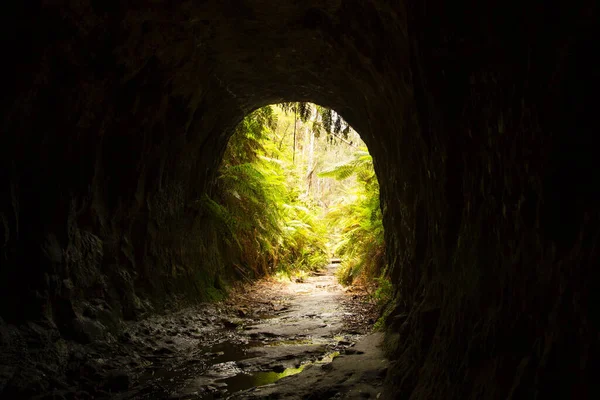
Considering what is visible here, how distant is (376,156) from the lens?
7.77 m

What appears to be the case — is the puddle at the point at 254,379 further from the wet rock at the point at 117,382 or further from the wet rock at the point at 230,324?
the wet rock at the point at 230,324

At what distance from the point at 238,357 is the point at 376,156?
4.46 meters

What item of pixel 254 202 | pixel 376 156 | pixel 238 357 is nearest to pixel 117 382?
pixel 238 357

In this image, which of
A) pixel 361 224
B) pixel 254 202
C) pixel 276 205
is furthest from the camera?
pixel 276 205

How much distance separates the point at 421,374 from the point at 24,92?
453cm

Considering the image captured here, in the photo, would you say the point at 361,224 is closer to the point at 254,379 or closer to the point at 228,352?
the point at 228,352

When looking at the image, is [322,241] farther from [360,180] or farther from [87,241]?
[87,241]

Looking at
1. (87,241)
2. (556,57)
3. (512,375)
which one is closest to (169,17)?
(87,241)

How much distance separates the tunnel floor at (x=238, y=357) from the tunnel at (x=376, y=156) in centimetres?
39

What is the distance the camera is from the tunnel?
167 cm

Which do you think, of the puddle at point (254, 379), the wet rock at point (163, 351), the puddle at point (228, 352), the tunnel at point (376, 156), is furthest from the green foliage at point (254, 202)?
the puddle at point (254, 379)

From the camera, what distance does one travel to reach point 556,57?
162 centimetres

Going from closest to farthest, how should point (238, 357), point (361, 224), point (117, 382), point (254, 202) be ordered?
point (117, 382)
point (238, 357)
point (361, 224)
point (254, 202)

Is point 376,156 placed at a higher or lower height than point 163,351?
higher
